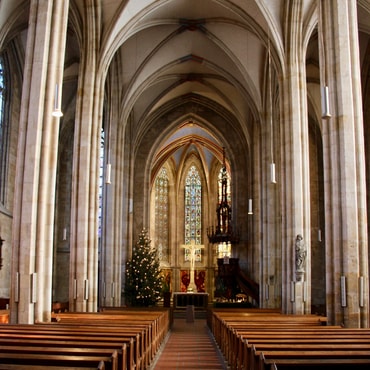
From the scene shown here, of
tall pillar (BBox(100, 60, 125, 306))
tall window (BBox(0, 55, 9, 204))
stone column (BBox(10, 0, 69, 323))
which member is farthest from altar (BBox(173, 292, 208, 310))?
stone column (BBox(10, 0, 69, 323))

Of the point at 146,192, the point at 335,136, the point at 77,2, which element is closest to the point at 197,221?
the point at 146,192

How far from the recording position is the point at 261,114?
83.7ft

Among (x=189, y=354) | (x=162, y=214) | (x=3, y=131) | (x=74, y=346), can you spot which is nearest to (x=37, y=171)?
(x=189, y=354)

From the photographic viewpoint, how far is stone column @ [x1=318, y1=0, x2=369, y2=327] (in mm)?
11375

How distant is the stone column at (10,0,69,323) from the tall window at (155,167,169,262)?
29019mm

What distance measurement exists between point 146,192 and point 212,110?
21.8 feet

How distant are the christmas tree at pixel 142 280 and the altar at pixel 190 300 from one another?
4873 millimetres

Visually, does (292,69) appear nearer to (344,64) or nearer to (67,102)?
(344,64)

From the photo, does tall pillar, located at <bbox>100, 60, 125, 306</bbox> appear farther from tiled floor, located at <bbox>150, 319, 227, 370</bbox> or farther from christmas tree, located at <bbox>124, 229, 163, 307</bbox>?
tiled floor, located at <bbox>150, 319, 227, 370</bbox>

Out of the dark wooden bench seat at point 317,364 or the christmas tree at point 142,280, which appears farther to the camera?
the christmas tree at point 142,280

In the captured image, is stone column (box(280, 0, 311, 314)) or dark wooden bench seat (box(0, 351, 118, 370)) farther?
stone column (box(280, 0, 311, 314))

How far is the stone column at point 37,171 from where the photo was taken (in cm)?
1158

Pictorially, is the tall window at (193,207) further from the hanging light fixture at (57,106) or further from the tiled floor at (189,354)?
the hanging light fixture at (57,106)

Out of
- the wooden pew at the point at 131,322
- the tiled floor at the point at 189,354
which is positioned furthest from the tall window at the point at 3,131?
the wooden pew at the point at 131,322
